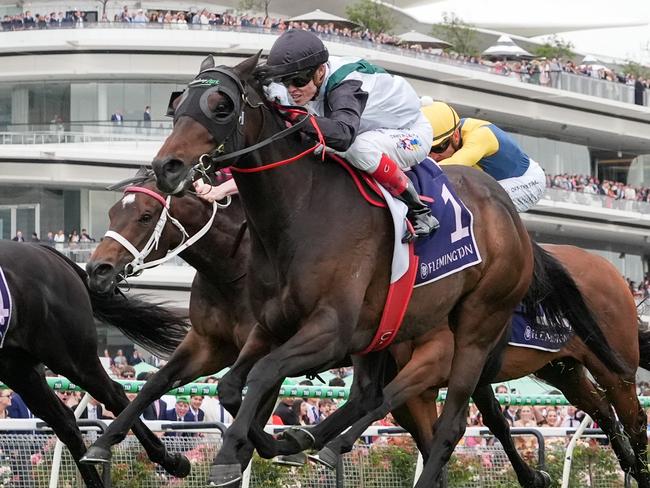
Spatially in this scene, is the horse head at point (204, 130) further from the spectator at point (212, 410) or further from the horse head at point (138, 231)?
the spectator at point (212, 410)

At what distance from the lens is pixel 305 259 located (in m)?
5.50

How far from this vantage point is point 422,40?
122ft

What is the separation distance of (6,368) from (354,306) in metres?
2.90

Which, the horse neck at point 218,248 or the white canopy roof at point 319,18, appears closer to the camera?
the horse neck at point 218,248

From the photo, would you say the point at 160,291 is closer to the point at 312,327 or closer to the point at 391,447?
the point at 391,447

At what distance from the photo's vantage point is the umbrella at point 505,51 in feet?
127

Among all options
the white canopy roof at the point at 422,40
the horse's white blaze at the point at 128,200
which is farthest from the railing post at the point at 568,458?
the white canopy roof at the point at 422,40

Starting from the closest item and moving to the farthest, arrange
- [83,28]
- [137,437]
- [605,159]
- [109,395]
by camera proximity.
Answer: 1. [137,437]
2. [109,395]
3. [83,28]
4. [605,159]

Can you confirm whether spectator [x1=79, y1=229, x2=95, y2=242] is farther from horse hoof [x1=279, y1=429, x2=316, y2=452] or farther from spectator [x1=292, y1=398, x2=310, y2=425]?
horse hoof [x1=279, y1=429, x2=316, y2=452]

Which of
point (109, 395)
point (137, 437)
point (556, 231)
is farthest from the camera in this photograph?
point (556, 231)

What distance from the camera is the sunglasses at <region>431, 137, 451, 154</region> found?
7770mm

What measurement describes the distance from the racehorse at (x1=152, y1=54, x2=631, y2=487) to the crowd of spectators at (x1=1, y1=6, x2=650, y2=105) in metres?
25.2

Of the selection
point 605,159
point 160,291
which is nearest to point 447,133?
point 160,291

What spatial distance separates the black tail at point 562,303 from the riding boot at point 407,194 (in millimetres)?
1533
